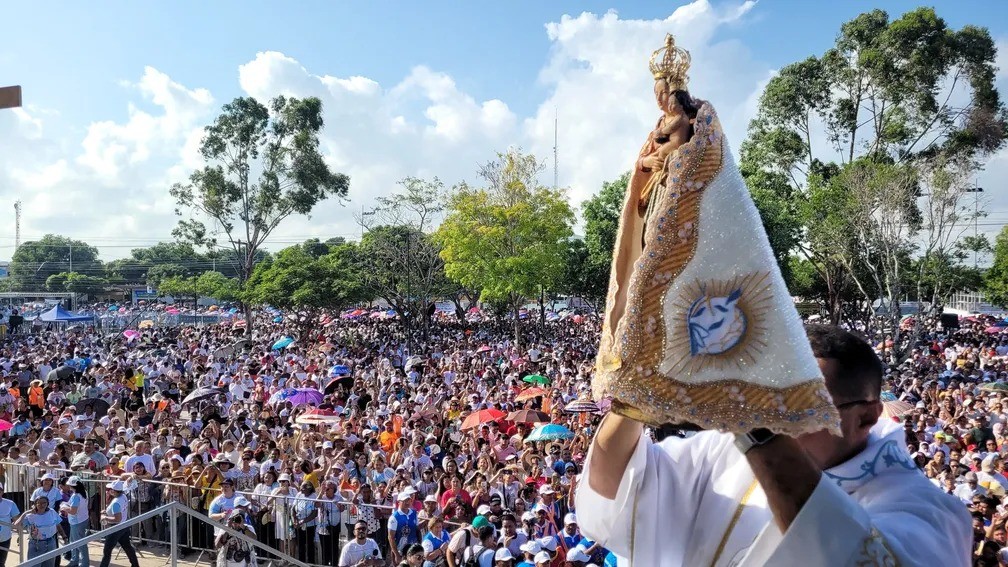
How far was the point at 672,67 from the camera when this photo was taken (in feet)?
5.07

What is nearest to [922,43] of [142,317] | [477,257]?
[477,257]

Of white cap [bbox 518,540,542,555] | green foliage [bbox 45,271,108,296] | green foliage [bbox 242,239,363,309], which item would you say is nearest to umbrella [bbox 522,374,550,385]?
white cap [bbox 518,540,542,555]

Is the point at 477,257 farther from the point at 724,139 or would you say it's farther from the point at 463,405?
the point at 724,139

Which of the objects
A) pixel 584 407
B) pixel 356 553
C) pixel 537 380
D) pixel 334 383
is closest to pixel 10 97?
pixel 356 553

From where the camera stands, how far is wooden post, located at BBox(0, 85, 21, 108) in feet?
17.6

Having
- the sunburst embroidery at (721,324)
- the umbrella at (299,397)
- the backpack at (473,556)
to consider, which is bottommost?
the backpack at (473,556)

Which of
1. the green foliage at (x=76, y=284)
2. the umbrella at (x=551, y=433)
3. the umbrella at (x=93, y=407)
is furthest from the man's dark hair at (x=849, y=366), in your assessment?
the green foliage at (x=76, y=284)

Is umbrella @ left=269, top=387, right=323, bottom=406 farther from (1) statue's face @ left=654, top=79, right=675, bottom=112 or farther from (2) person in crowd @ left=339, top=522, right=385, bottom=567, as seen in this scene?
(1) statue's face @ left=654, top=79, right=675, bottom=112

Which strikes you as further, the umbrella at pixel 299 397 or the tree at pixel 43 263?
the tree at pixel 43 263

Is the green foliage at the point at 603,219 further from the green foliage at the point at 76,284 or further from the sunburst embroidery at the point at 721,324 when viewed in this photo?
the green foliage at the point at 76,284

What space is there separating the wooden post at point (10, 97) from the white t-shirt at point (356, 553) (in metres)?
4.71

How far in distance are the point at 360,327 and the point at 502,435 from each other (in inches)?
1046

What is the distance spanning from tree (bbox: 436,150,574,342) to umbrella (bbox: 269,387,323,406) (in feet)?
44.1

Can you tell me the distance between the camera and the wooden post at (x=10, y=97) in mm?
5379
